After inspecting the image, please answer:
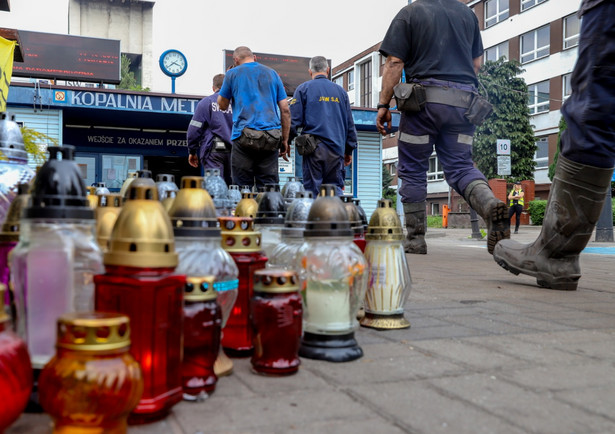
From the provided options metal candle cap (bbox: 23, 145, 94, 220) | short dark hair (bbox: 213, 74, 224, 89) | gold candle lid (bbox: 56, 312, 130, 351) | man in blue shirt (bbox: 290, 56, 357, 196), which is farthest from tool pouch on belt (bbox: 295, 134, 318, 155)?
gold candle lid (bbox: 56, 312, 130, 351)

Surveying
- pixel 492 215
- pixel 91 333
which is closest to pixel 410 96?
pixel 492 215

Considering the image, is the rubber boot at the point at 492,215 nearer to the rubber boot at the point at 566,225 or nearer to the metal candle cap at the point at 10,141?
the rubber boot at the point at 566,225

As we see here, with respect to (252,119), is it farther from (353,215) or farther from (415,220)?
(353,215)

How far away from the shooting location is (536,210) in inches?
1128

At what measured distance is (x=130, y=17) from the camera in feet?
176

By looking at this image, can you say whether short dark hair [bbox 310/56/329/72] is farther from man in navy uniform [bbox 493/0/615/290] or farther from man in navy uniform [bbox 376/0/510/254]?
man in navy uniform [bbox 493/0/615/290]

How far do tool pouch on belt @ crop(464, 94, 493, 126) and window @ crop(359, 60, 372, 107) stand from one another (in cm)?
4668

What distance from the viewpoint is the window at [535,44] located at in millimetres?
34781

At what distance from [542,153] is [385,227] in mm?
36386

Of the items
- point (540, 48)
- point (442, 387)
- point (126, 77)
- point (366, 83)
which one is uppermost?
point (366, 83)

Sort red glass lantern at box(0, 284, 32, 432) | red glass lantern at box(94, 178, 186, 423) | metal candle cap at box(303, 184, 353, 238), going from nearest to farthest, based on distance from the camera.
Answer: red glass lantern at box(0, 284, 32, 432) → red glass lantern at box(94, 178, 186, 423) → metal candle cap at box(303, 184, 353, 238)

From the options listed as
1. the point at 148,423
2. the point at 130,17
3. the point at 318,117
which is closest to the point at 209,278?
the point at 148,423

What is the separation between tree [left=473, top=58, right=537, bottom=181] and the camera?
105 ft

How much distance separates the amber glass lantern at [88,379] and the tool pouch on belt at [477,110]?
486 cm
